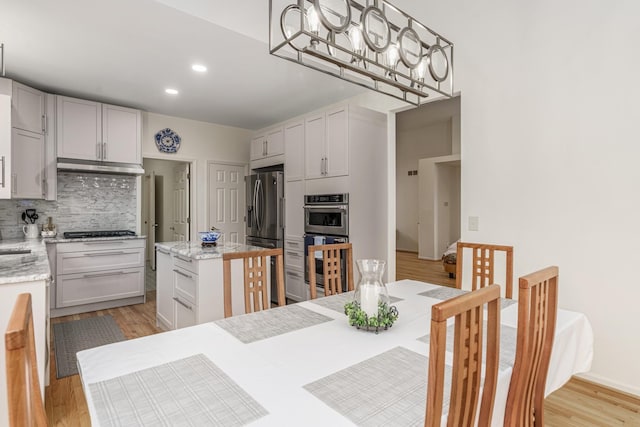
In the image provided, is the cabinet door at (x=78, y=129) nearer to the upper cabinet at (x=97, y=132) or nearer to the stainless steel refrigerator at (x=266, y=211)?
the upper cabinet at (x=97, y=132)

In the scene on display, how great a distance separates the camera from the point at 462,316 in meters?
0.75

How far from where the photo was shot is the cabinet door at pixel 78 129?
3.90 metres

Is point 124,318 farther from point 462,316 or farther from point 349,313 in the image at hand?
point 462,316

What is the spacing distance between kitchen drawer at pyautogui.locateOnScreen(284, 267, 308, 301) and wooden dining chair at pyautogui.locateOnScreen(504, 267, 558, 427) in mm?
2920

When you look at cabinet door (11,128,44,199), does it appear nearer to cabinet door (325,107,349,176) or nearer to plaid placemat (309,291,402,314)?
cabinet door (325,107,349,176)

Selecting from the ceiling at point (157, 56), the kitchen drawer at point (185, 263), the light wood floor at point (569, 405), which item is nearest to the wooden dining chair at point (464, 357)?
the light wood floor at point (569, 405)

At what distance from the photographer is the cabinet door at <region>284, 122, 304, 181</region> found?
4.22m

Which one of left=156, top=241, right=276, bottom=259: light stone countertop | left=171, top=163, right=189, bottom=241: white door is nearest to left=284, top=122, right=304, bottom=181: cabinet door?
left=156, top=241, right=276, bottom=259: light stone countertop

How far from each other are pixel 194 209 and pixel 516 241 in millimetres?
4342

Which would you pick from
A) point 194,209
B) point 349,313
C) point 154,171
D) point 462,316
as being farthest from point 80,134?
point 462,316

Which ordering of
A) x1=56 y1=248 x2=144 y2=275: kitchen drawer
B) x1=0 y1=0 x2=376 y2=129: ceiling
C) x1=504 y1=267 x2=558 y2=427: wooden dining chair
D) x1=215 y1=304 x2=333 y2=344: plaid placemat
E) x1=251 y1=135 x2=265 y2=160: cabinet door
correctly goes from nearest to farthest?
x1=504 y1=267 x2=558 y2=427: wooden dining chair
x1=215 y1=304 x2=333 y2=344: plaid placemat
x1=0 y1=0 x2=376 y2=129: ceiling
x1=56 y1=248 x2=144 y2=275: kitchen drawer
x1=251 y1=135 x2=265 y2=160: cabinet door

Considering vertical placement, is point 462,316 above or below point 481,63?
below

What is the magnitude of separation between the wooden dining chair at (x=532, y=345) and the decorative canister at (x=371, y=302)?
1.59 ft

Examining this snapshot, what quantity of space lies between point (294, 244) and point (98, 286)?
2.37 m
